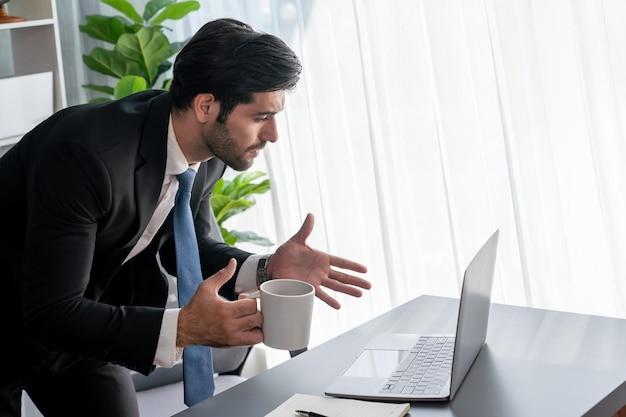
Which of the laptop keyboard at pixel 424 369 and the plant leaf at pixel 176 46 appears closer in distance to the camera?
the laptop keyboard at pixel 424 369

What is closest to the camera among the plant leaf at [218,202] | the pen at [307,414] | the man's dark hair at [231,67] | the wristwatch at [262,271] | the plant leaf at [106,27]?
the pen at [307,414]

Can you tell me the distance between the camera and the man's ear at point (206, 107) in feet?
5.48

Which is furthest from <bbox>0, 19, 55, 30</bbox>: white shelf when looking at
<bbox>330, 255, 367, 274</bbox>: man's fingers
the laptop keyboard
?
A: the laptop keyboard

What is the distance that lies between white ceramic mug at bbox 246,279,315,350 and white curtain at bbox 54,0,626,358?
Answer: 1.22m

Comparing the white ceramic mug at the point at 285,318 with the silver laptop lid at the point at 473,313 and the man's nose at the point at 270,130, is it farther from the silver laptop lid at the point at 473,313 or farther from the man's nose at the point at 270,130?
the man's nose at the point at 270,130

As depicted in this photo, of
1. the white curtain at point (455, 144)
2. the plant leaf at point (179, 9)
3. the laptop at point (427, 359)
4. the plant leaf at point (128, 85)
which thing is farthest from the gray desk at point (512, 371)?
the plant leaf at point (179, 9)

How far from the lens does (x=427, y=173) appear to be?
2805 mm

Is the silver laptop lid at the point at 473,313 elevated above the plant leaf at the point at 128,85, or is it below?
below

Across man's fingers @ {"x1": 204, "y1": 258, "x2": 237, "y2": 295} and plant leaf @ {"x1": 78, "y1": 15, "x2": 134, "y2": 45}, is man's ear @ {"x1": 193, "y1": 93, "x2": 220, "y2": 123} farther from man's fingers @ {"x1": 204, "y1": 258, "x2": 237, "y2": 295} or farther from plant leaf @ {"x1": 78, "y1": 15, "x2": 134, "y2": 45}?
plant leaf @ {"x1": 78, "y1": 15, "x2": 134, "y2": 45}

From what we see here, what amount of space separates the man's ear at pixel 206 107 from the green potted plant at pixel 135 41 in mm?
1631

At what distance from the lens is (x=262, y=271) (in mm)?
1772

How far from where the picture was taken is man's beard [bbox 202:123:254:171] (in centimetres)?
168

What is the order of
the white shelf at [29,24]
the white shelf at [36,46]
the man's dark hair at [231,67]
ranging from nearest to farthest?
1. the man's dark hair at [231,67]
2. the white shelf at [29,24]
3. the white shelf at [36,46]

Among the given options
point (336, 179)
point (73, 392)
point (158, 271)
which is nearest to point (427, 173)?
point (336, 179)
